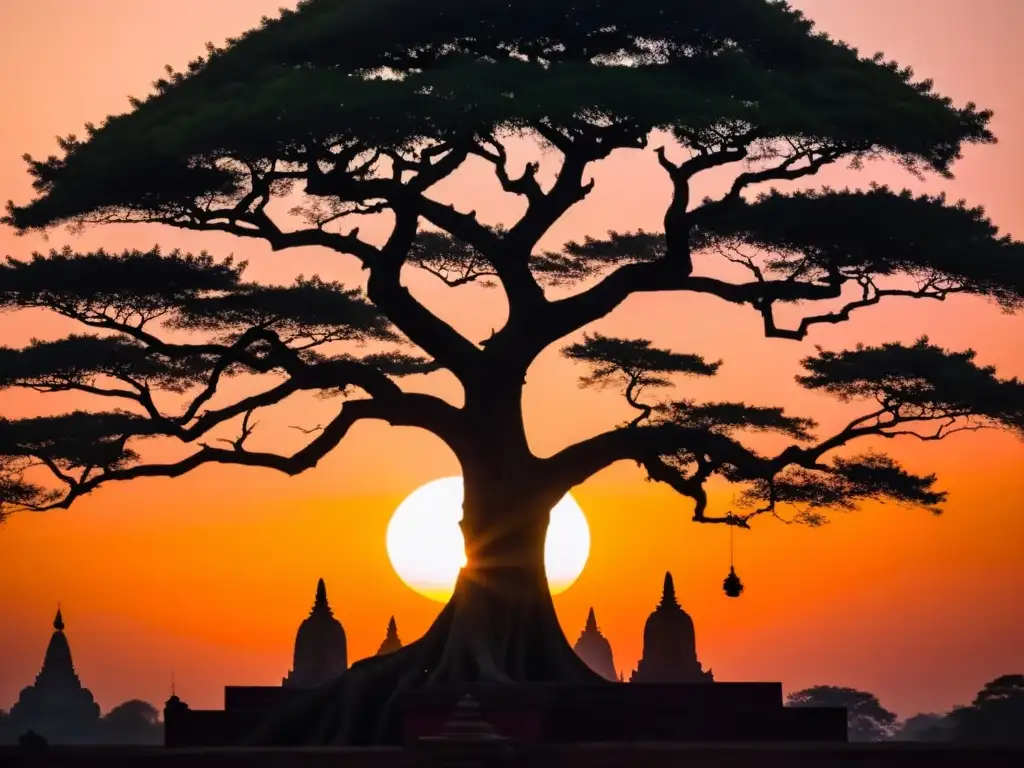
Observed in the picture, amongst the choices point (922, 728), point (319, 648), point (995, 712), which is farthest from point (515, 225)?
point (922, 728)

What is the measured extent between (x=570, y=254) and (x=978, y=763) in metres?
14.1

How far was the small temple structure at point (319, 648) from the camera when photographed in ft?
200

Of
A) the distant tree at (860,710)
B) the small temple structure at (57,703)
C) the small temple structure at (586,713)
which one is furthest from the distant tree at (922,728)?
the small temple structure at (586,713)

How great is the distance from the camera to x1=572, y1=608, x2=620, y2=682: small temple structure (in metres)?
92.7


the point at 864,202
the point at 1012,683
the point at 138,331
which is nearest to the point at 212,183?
the point at 138,331

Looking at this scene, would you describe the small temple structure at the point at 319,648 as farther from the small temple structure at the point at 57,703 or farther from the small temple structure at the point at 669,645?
the small temple structure at the point at 57,703

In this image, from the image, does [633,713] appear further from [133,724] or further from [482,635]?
[133,724]

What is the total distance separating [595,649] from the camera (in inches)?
3735

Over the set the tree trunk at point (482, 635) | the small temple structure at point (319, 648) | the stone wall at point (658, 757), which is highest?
the small temple structure at point (319, 648)

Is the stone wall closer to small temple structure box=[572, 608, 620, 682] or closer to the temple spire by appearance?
the temple spire

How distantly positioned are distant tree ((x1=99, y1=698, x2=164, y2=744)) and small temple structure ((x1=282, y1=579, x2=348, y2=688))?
306 ft

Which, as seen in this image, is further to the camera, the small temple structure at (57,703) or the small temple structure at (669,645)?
the small temple structure at (57,703)

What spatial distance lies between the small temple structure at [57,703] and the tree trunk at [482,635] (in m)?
98.0

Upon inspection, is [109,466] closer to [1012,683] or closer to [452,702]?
[452,702]
